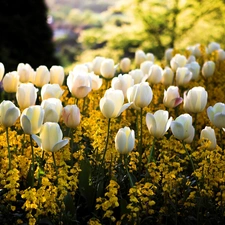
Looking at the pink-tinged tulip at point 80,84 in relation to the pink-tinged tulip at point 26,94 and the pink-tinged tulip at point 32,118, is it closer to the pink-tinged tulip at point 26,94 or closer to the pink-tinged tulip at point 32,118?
the pink-tinged tulip at point 26,94

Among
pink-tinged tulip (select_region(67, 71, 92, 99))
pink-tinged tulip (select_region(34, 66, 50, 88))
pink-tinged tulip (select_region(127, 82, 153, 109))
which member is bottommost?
pink-tinged tulip (select_region(127, 82, 153, 109))

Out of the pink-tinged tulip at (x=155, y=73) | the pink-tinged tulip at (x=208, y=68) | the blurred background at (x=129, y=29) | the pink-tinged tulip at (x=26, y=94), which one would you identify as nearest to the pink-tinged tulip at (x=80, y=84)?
the pink-tinged tulip at (x=26, y=94)

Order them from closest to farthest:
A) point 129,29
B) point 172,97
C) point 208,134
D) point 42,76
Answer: point 208,134 < point 172,97 < point 42,76 < point 129,29

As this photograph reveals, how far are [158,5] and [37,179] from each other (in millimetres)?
9496

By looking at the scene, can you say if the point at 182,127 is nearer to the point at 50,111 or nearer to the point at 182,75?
the point at 50,111

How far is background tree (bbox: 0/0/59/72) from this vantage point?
21.9ft

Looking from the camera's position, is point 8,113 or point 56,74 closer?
point 8,113

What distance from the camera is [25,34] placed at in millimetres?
6781

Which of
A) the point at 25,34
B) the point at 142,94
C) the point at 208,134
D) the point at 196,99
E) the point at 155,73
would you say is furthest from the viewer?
the point at 25,34

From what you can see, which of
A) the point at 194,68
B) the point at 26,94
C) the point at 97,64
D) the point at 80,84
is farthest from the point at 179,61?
the point at 26,94

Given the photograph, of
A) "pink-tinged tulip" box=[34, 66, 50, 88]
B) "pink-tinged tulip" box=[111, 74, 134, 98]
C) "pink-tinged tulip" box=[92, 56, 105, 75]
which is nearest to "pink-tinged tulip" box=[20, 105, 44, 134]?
"pink-tinged tulip" box=[111, 74, 134, 98]

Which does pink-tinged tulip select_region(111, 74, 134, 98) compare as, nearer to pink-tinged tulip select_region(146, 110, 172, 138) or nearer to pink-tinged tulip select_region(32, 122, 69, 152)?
pink-tinged tulip select_region(146, 110, 172, 138)

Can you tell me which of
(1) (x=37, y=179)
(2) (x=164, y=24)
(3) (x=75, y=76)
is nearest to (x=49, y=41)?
(3) (x=75, y=76)

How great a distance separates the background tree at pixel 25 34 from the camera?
263 inches
